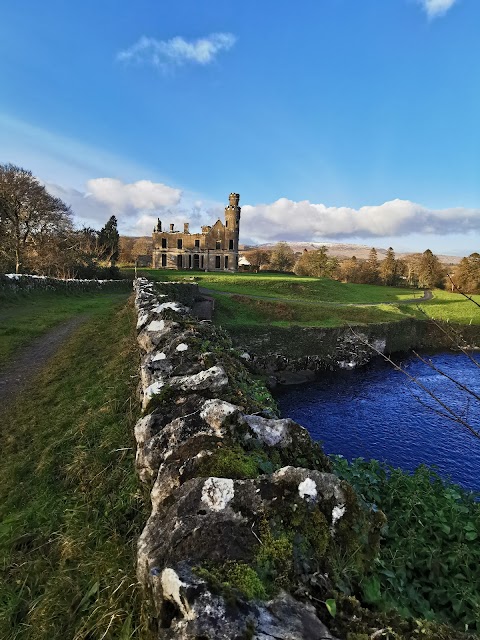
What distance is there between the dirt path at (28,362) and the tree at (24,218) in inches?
987

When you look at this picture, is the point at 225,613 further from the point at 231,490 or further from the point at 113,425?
the point at 113,425

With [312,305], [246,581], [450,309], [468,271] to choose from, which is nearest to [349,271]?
[450,309]

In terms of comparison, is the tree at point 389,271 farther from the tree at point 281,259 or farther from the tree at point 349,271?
the tree at point 281,259

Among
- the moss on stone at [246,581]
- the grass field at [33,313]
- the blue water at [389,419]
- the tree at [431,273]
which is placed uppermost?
the tree at [431,273]

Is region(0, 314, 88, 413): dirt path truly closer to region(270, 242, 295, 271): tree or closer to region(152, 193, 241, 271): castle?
region(152, 193, 241, 271): castle

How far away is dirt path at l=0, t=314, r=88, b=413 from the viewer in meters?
8.99

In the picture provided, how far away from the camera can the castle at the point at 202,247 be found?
75.4 meters

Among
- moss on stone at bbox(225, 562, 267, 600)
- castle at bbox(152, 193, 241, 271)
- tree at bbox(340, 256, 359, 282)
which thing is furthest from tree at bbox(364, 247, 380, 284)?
moss on stone at bbox(225, 562, 267, 600)

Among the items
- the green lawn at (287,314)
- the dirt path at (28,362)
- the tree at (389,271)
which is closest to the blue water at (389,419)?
the green lawn at (287,314)

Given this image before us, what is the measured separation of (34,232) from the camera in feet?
128

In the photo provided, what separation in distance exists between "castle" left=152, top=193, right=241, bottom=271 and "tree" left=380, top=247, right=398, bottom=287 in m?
35.3

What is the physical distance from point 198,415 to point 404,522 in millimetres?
3455

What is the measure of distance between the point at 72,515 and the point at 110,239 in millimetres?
67478

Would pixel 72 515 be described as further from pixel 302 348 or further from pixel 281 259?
pixel 281 259
